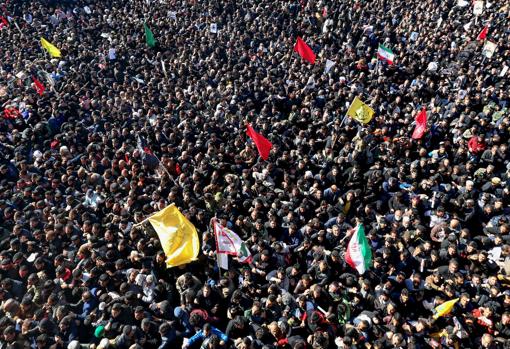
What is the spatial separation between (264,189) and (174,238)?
3.00 m

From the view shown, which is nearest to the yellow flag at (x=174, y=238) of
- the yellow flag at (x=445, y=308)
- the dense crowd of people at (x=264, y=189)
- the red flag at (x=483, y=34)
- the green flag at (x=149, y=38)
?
the dense crowd of people at (x=264, y=189)

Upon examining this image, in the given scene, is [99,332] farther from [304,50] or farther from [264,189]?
[304,50]

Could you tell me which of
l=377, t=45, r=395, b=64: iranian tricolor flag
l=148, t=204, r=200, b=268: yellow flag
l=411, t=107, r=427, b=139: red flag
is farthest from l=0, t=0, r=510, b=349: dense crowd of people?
l=377, t=45, r=395, b=64: iranian tricolor flag

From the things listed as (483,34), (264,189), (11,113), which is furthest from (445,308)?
(11,113)

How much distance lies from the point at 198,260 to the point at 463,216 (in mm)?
6288

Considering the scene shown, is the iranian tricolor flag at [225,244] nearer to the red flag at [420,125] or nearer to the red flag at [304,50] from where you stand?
the red flag at [420,125]

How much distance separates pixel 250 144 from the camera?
11531mm

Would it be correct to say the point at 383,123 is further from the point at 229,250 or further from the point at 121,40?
the point at 121,40

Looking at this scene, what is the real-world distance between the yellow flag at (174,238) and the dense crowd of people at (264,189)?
0.40 m

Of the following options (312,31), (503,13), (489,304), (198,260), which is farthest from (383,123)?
(503,13)

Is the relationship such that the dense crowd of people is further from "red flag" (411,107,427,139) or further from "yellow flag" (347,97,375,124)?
A: "yellow flag" (347,97,375,124)

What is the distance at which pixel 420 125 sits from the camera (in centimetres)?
1142

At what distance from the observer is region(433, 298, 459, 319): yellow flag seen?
6689mm

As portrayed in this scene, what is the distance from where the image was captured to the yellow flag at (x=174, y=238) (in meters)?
7.41
